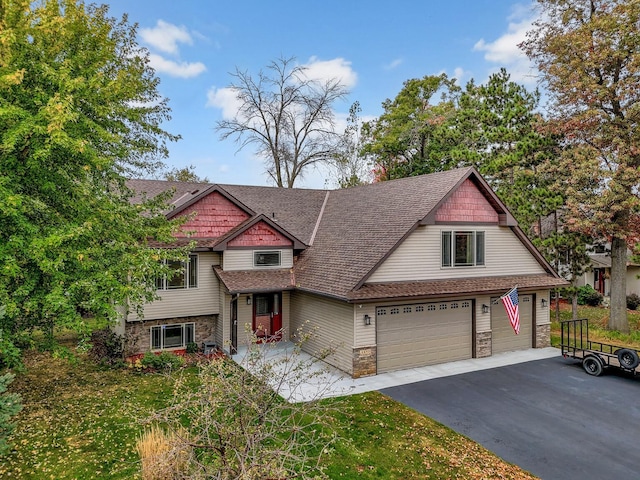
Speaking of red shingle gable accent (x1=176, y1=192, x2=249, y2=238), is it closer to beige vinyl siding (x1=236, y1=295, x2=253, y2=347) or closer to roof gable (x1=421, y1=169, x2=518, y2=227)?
beige vinyl siding (x1=236, y1=295, x2=253, y2=347)

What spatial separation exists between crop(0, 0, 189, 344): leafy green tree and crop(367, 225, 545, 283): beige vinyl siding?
23.3 feet

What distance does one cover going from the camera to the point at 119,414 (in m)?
9.38

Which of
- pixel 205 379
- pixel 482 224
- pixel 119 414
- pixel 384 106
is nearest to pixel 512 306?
pixel 482 224

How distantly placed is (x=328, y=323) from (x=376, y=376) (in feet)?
7.88

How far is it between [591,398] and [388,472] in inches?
278

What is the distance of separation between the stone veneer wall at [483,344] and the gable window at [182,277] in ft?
35.8

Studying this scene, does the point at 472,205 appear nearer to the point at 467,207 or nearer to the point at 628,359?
the point at 467,207

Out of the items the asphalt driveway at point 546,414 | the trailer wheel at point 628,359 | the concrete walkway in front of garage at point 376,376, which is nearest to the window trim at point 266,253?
the concrete walkway in front of garage at point 376,376

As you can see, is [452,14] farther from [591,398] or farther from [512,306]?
[591,398]

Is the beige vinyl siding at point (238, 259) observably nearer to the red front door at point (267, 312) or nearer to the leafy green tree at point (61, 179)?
the red front door at point (267, 312)

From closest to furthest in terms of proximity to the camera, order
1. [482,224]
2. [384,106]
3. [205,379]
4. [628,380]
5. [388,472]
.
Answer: [205,379] → [388,472] → [628,380] → [482,224] → [384,106]

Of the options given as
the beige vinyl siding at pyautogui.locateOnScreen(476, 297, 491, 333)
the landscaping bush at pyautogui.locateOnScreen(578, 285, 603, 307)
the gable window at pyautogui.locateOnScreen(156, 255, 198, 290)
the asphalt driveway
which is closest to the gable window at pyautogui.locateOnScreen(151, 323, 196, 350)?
the gable window at pyautogui.locateOnScreen(156, 255, 198, 290)

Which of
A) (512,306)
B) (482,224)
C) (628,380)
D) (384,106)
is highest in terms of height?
(384,106)

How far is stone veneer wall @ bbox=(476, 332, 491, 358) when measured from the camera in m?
14.5
